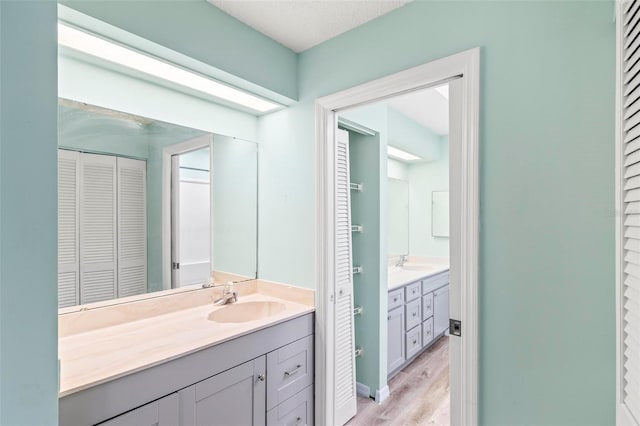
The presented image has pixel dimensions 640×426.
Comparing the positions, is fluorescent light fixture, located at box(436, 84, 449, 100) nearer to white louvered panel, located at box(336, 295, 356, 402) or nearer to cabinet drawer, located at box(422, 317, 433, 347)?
white louvered panel, located at box(336, 295, 356, 402)

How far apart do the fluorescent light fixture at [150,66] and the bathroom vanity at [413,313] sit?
1892mm

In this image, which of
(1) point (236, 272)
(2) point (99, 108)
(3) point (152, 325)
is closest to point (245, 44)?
(2) point (99, 108)

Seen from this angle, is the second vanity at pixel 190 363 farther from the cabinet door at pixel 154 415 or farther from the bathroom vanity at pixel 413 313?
the bathroom vanity at pixel 413 313

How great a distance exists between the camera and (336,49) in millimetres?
1849

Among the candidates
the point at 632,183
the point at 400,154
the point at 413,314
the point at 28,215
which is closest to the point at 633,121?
the point at 632,183

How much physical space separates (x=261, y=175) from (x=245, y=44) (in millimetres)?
857

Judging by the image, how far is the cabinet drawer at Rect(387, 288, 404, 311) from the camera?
2.68m

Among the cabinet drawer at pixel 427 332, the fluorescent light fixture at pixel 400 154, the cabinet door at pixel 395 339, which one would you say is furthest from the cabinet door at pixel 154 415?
the fluorescent light fixture at pixel 400 154

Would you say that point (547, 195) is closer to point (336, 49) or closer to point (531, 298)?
point (531, 298)

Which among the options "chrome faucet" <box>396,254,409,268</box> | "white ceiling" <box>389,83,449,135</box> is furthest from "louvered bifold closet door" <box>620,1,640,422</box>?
"chrome faucet" <box>396,254,409,268</box>

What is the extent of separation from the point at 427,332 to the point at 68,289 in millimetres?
3089

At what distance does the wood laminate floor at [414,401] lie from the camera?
7.07 ft

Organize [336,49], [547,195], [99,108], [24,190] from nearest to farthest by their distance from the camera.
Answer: [24,190], [547,195], [99,108], [336,49]

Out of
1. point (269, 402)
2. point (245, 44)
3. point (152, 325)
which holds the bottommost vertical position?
point (269, 402)
